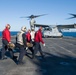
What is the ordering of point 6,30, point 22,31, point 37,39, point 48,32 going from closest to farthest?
point 22,31 < point 6,30 < point 37,39 < point 48,32

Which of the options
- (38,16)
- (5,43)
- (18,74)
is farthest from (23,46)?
(38,16)

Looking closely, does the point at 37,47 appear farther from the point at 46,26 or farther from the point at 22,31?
Result: the point at 46,26

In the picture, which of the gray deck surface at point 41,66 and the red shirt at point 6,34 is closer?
the gray deck surface at point 41,66

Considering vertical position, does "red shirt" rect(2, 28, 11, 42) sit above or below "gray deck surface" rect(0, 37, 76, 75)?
above

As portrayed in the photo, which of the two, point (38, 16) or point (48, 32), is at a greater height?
point (38, 16)

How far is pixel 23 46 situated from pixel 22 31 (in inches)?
32.6

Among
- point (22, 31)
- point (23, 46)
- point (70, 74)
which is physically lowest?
point (70, 74)

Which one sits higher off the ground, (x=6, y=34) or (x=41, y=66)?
(x=6, y=34)

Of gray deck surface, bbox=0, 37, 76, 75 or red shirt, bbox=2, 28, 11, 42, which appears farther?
red shirt, bbox=2, 28, 11, 42

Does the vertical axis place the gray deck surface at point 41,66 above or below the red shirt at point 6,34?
below

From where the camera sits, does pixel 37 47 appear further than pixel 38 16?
No

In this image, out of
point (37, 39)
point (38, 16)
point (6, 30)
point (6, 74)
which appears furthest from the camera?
point (38, 16)

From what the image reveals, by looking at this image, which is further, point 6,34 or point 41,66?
point 6,34

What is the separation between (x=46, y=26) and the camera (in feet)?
192
